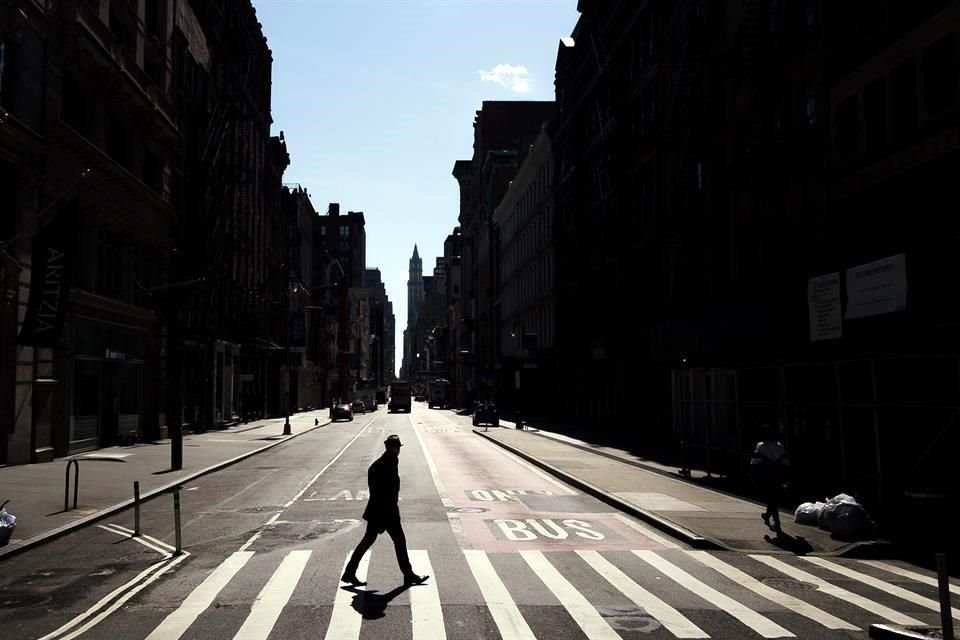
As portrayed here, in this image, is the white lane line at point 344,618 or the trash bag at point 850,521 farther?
the trash bag at point 850,521

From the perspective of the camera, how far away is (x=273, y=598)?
10883 mm

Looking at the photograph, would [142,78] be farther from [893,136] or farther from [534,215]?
[534,215]

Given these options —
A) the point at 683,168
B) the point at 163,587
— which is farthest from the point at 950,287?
the point at 683,168

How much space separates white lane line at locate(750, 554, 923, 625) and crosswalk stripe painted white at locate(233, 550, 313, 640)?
7226 mm

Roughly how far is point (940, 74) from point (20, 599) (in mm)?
20258

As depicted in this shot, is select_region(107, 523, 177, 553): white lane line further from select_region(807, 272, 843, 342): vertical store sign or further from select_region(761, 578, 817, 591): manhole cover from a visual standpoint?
select_region(807, 272, 843, 342): vertical store sign

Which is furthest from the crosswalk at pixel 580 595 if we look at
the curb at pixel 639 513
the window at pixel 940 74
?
the window at pixel 940 74

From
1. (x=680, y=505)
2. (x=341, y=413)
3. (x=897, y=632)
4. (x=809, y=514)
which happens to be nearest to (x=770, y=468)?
(x=809, y=514)

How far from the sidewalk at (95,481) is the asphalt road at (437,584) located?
0.71 metres

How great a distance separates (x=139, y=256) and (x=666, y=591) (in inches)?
1408

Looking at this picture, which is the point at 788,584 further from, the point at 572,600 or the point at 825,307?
the point at 825,307

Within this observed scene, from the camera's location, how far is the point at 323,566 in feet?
42.8

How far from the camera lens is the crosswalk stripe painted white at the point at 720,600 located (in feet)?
31.4

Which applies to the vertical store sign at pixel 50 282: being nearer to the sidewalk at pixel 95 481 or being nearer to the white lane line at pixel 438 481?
the sidewalk at pixel 95 481
